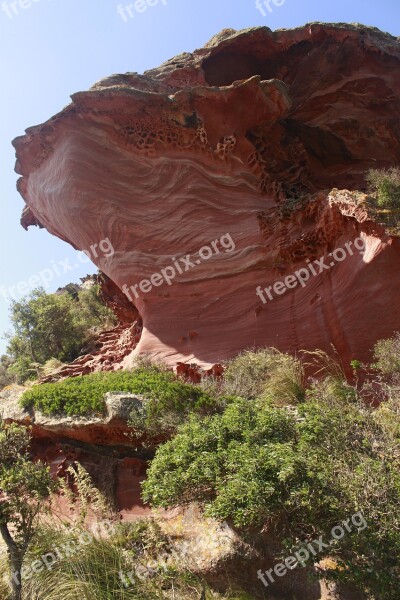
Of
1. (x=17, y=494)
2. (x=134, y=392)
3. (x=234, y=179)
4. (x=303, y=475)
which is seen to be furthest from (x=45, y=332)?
(x=303, y=475)

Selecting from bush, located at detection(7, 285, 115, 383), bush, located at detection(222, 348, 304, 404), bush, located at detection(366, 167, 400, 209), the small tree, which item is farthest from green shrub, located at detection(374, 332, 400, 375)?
bush, located at detection(7, 285, 115, 383)

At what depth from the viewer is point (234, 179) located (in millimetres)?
12250

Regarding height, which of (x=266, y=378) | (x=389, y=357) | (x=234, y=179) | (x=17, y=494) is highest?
(x=234, y=179)

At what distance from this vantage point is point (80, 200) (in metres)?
13.5

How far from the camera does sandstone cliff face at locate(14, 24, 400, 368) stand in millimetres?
10219

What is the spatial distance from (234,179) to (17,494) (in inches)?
385

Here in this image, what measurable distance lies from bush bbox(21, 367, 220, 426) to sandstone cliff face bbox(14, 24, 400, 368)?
9.51ft

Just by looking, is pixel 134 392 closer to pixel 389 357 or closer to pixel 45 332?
pixel 389 357

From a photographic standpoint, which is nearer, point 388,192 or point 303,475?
point 303,475

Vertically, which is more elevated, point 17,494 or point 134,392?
point 17,494

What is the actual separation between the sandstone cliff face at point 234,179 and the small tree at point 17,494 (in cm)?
562

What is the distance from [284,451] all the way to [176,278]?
8.21 metres

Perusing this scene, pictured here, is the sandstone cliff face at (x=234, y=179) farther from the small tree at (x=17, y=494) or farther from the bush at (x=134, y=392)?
the small tree at (x=17, y=494)

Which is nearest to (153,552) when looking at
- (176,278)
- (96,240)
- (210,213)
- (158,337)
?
(158,337)
